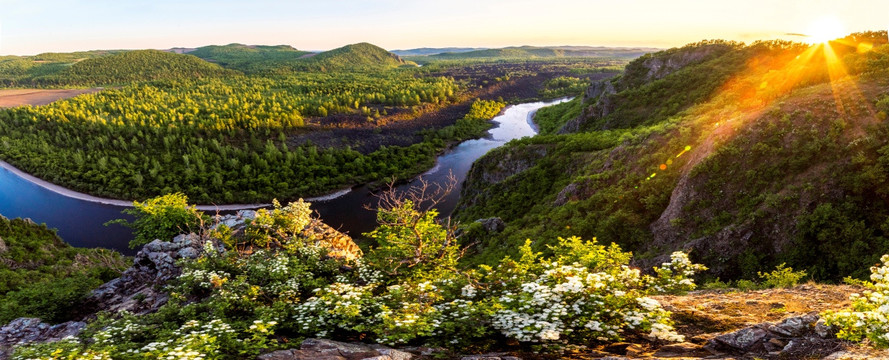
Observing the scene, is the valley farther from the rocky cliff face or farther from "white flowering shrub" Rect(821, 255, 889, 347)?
the rocky cliff face

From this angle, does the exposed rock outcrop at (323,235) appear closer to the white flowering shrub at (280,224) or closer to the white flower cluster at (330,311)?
the white flowering shrub at (280,224)

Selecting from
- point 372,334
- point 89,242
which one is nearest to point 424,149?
point 89,242

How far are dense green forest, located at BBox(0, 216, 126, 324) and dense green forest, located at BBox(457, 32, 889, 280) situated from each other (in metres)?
26.4

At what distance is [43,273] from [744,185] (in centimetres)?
5222

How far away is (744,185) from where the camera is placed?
23.5 metres

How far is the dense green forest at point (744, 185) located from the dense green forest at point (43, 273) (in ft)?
86.5

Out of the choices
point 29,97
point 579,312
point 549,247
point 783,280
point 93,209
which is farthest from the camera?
point 29,97

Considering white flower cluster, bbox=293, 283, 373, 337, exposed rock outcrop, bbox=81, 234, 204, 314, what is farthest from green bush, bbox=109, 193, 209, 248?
white flower cluster, bbox=293, 283, 373, 337

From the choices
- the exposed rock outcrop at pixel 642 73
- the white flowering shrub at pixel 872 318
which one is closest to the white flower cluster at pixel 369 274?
the white flowering shrub at pixel 872 318

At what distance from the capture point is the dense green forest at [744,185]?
62.7ft

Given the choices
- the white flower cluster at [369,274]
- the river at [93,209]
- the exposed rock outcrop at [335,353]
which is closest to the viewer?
the exposed rock outcrop at [335,353]

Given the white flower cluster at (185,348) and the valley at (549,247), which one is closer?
the white flower cluster at (185,348)

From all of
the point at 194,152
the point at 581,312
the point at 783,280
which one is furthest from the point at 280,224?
the point at 194,152

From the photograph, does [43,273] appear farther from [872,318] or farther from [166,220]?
[872,318]
